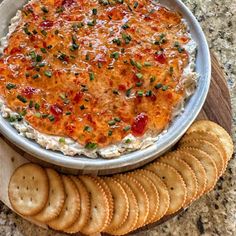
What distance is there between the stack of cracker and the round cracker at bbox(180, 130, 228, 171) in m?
0.03

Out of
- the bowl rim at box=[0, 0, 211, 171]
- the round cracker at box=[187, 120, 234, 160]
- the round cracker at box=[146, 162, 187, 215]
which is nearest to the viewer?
the bowl rim at box=[0, 0, 211, 171]

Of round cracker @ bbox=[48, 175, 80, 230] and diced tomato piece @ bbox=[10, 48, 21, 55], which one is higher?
diced tomato piece @ bbox=[10, 48, 21, 55]

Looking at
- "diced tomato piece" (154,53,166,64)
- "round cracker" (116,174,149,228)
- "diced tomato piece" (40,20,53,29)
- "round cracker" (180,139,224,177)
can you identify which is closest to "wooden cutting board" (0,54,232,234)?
"round cracker" (116,174,149,228)

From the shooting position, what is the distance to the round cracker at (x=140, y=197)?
3801 millimetres

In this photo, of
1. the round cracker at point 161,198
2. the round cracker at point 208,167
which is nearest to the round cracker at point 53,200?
the round cracker at point 161,198

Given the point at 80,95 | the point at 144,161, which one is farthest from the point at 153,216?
the point at 80,95

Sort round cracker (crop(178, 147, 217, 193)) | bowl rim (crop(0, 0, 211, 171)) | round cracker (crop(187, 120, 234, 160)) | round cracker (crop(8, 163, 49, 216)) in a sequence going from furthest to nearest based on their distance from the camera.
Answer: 1. round cracker (crop(187, 120, 234, 160))
2. round cracker (crop(178, 147, 217, 193))
3. round cracker (crop(8, 163, 49, 216))
4. bowl rim (crop(0, 0, 211, 171))

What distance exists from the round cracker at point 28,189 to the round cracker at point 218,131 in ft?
3.95

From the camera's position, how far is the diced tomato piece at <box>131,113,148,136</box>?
384 cm

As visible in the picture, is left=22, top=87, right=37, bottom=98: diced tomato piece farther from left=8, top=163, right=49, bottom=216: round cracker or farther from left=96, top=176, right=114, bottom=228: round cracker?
left=96, top=176, right=114, bottom=228: round cracker

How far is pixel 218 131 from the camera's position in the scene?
4.21m

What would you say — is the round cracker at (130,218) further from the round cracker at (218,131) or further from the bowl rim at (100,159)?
the round cracker at (218,131)

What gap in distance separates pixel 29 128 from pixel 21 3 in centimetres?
116

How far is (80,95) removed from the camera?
3895 millimetres
